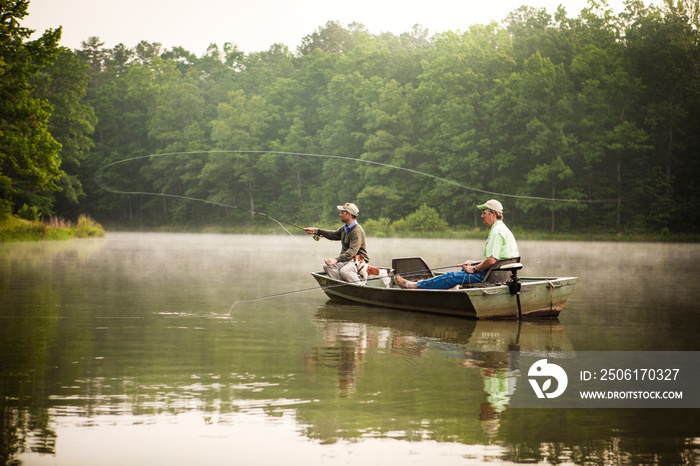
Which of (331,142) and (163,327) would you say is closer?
(163,327)

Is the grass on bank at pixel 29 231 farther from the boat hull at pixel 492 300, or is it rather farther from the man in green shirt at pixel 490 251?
the man in green shirt at pixel 490 251

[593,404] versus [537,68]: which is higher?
[537,68]

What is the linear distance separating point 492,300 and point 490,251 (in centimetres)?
69

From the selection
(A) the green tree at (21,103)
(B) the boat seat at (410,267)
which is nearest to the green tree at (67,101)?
(A) the green tree at (21,103)

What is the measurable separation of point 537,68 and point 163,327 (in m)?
49.3

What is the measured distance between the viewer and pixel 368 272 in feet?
47.6

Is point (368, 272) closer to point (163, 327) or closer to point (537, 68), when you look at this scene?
point (163, 327)

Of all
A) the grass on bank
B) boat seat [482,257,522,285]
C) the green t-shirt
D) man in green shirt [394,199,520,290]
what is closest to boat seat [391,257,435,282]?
man in green shirt [394,199,520,290]

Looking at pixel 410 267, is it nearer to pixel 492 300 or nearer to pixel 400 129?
pixel 492 300

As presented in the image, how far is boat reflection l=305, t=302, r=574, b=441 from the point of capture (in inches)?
283

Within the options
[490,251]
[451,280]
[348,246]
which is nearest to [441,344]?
[490,251]

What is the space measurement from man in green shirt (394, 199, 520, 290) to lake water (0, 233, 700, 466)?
1.97 feet

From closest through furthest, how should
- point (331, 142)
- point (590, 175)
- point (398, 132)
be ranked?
point (590, 175) → point (398, 132) → point (331, 142)

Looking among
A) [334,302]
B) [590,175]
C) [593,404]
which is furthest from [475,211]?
[593,404]
